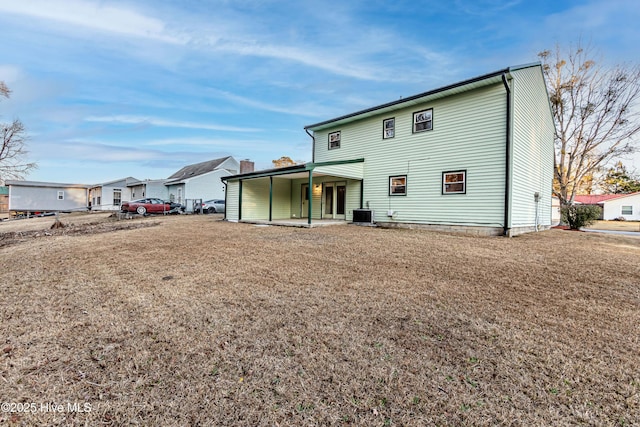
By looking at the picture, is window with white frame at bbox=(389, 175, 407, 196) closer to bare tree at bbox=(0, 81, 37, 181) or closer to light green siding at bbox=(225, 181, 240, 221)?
light green siding at bbox=(225, 181, 240, 221)

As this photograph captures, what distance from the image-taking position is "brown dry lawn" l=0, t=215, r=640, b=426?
1.95 m

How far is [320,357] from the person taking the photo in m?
2.56

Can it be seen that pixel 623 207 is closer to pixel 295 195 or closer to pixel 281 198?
pixel 295 195

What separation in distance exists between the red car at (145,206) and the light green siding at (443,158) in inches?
709

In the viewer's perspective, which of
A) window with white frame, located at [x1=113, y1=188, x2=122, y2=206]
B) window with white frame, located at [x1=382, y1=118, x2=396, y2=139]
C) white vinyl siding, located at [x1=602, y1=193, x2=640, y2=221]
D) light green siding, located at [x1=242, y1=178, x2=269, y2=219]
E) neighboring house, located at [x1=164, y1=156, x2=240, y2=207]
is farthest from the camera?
window with white frame, located at [x1=113, y1=188, x2=122, y2=206]

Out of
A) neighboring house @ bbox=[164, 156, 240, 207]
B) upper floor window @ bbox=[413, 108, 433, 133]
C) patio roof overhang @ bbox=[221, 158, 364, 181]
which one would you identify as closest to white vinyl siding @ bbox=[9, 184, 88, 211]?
neighboring house @ bbox=[164, 156, 240, 207]

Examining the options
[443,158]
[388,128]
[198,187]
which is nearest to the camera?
[443,158]

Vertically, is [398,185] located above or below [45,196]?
below

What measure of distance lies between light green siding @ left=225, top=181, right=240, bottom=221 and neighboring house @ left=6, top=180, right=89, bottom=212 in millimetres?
29109

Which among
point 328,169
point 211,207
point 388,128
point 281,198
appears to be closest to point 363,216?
point 328,169

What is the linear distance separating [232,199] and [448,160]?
1192 centimetres

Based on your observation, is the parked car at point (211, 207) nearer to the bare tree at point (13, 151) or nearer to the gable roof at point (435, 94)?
the gable roof at point (435, 94)

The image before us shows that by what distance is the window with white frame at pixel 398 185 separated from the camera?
12.7 m

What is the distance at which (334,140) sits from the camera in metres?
15.8
